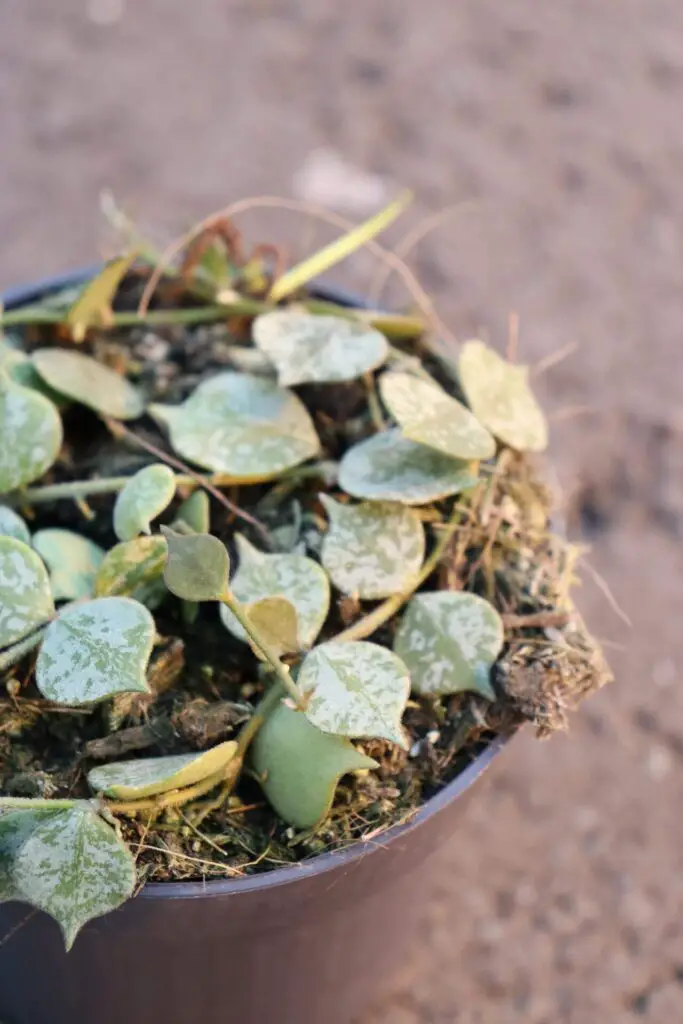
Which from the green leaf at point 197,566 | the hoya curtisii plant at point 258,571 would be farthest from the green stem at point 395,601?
the green leaf at point 197,566

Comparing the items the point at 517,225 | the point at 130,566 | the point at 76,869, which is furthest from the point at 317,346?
the point at 517,225

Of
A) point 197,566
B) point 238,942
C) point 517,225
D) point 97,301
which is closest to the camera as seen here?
point 197,566

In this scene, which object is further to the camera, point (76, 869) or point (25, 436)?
point (25, 436)

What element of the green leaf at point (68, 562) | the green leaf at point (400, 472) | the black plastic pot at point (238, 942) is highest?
the green leaf at point (400, 472)

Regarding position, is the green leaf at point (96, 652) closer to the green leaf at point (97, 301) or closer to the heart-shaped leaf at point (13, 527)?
the heart-shaped leaf at point (13, 527)

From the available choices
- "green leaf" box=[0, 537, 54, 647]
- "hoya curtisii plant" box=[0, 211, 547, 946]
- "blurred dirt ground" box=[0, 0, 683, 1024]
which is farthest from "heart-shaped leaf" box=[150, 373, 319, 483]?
"blurred dirt ground" box=[0, 0, 683, 1024]

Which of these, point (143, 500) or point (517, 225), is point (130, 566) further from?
point (517, 225)

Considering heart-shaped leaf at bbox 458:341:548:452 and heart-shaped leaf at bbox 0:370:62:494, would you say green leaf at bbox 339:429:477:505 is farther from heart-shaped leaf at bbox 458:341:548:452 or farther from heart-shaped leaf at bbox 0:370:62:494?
heart-shaped leaf at bbox 0:370:62:494
